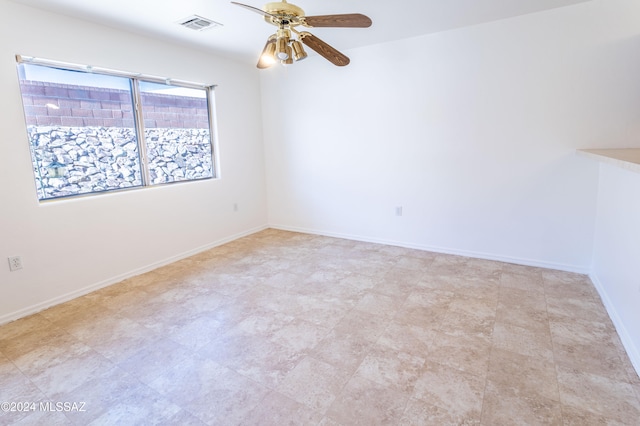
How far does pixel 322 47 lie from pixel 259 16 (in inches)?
40.0

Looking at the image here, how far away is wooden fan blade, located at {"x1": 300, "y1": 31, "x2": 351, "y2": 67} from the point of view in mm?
2182

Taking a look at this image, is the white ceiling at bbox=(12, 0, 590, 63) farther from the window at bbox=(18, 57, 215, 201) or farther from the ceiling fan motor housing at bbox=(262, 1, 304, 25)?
the ceiling fan motor housing at bbox=(262, 1, 304, 25)

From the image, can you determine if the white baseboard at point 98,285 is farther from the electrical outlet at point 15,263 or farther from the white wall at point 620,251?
the white wall at point 620,251

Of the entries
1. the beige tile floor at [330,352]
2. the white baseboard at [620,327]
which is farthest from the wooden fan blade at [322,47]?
the white baseboard at [620,327]

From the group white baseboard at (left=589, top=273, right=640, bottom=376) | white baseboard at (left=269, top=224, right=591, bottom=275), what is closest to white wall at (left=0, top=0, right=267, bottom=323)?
white baseboard at (left=269, top=224, right=591, bottom=275)

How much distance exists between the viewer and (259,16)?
2922 mm

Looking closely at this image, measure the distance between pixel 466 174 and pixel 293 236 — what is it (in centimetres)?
246

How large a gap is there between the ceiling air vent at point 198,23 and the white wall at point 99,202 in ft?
2.06

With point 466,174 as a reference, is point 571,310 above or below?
below

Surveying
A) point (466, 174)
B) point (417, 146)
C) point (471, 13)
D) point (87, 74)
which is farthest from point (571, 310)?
point (87, 74)

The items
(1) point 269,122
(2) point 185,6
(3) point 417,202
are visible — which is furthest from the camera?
(1) point 269,122

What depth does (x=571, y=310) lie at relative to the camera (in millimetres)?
2537

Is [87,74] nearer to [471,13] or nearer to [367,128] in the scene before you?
[367,128]

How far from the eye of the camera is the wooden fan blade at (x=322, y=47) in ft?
7.16
